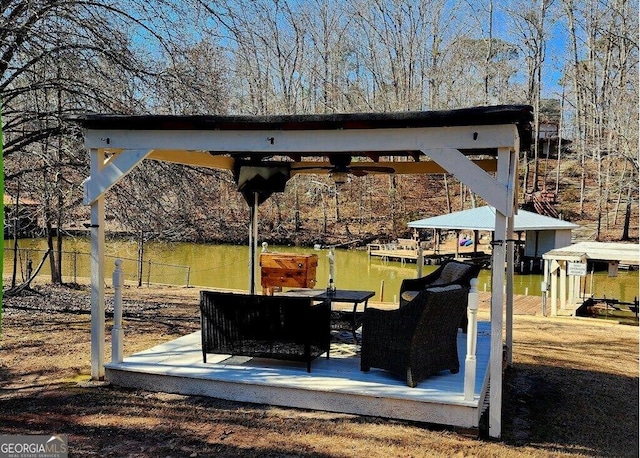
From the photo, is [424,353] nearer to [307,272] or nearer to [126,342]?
[307,272]

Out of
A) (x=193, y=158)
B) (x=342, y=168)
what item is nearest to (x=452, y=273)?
(x=342, y=168)

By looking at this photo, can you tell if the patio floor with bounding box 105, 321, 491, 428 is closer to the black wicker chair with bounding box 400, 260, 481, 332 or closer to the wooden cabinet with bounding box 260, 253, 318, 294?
the black wicker chair with bounding box 400, 260, 481, 332

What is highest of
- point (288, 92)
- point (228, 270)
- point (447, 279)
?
point (288, 92)

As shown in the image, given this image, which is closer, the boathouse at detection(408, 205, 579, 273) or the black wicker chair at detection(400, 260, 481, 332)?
the black wicker chair at detection(400, 260, 481, 332)

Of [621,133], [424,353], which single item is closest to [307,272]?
[424,353]

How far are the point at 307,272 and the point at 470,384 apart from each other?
3.36 m

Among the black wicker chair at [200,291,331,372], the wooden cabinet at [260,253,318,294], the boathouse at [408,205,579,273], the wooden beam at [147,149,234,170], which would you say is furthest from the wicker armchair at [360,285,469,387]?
the boathouse at [408,205,579,273]

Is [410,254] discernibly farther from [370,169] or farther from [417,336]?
[417,336]

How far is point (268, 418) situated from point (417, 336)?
1.32 metres

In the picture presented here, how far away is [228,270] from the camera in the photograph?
2031 cm

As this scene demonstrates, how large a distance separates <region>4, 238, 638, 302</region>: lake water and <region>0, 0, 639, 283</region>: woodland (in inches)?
45.5

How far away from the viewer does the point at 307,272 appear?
7.49m

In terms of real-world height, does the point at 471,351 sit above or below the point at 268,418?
above

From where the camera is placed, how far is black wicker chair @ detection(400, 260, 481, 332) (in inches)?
255
